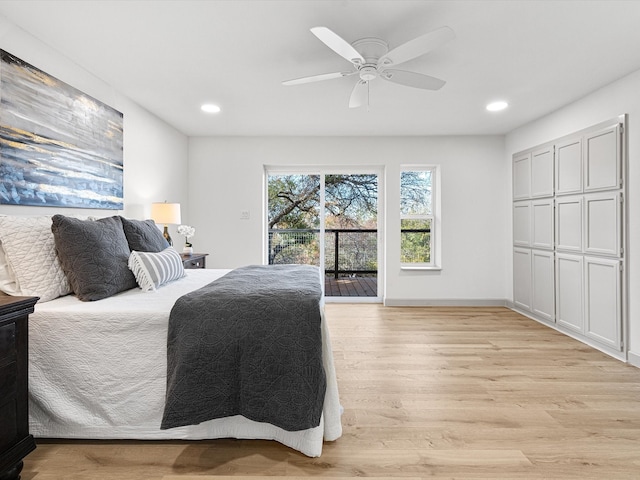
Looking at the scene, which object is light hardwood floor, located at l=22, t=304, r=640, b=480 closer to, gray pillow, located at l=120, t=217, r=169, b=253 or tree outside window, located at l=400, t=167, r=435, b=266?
gray pillow, located at l=120, t=217, r=169, b=253

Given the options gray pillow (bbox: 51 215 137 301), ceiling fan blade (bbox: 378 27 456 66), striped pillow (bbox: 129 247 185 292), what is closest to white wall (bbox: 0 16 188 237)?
gray pillow (bbox: 51 215 137 301)

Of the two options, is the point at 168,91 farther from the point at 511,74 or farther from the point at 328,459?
the point at 328,459

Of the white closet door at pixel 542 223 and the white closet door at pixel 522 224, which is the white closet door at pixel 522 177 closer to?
the white closet door at pixel 522 224

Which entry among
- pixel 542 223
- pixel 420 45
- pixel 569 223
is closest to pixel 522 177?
pixel 542 223

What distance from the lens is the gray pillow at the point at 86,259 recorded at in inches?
76.0

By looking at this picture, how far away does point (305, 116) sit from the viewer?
4.05 meters

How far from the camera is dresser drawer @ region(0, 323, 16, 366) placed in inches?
55.7

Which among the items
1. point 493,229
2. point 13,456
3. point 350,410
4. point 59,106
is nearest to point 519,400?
point 350,410

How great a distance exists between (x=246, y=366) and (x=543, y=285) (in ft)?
12.6

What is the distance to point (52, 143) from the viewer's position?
2.41m

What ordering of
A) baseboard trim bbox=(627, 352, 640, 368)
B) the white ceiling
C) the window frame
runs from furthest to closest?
the window frame < baseboard trim bbox=(627, 352, 640, 368) < the white ceiling

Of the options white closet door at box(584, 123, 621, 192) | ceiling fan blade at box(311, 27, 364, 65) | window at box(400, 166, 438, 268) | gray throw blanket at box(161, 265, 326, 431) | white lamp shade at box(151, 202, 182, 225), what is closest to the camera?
gray throw blanket at box(161, 265, 326, 431)

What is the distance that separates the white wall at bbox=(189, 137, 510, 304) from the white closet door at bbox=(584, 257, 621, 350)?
160cm

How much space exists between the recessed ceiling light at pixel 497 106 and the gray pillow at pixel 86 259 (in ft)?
12.1
